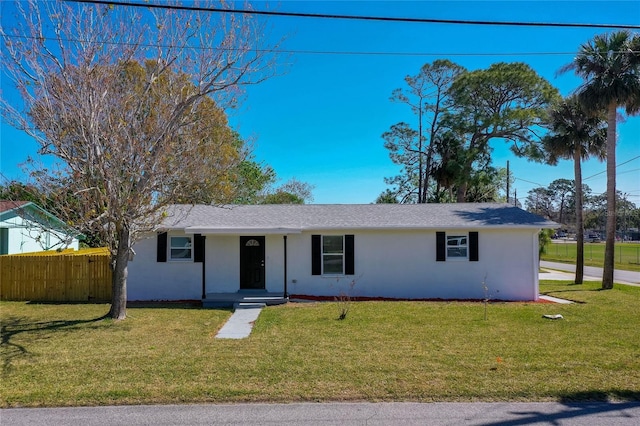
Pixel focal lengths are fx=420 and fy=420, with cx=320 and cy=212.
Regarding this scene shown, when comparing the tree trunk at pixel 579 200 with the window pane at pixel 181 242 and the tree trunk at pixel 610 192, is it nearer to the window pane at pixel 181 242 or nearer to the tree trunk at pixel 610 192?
the tree trunk at pixel 610 192

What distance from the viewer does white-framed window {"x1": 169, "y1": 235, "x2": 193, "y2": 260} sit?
1430 centimetres

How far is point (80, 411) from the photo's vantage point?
16.2ft

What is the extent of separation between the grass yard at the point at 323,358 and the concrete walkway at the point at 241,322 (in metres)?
0.31

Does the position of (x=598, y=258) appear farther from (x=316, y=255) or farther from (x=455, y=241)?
(x=316, y=255)

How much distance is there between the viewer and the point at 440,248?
1437 centimetres

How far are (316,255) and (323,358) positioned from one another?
7513 mm

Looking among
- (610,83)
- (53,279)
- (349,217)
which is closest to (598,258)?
(610,83)

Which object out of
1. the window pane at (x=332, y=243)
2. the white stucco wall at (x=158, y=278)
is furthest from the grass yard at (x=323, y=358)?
the window pane at (x=332, y=243)

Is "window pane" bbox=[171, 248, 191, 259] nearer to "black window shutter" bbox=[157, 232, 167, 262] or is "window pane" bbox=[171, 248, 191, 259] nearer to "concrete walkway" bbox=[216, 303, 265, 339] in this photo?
"black window shutter" bbox=[157, 232, 167, 262]

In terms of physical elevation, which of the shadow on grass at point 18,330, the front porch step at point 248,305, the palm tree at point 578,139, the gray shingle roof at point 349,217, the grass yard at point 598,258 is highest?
the palm tree at point 578,139

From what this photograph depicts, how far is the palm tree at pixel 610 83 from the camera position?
16.9 metres

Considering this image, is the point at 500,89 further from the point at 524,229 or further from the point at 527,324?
the point at 527,324

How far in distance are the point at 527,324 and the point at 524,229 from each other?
17.5ft

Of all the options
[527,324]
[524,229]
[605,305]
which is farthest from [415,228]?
[605,305]
